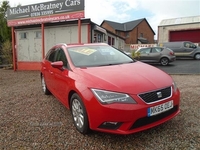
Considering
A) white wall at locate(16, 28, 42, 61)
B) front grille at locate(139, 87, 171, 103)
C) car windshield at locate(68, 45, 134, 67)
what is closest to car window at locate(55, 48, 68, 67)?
car windshield at locate(68, 45, 134, 67)

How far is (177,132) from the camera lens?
9.04ft

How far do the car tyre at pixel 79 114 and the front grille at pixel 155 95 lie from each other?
89cm

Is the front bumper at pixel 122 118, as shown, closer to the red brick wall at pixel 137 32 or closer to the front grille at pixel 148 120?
the front grille at pixel 148 120

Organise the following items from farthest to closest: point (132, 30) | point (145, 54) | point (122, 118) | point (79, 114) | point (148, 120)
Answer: point (132, 30)
point (145, 54)
point (79, 114)
point (148, 120)
point (122, 118)

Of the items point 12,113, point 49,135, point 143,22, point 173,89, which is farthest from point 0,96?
point 143,22

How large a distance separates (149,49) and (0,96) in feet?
34.3

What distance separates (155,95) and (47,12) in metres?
8.86

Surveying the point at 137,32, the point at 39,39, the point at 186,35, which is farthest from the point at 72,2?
the point at 137,32

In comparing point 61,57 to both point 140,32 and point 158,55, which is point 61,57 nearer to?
point 158,55

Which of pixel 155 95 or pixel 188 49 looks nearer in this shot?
pixel 155 95

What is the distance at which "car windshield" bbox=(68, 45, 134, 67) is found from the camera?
3.28 m

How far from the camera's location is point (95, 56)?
350 cm

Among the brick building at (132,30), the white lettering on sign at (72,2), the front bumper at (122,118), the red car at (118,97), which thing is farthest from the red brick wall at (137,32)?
the front bumper at (122,118)

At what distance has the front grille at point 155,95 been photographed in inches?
91.1
